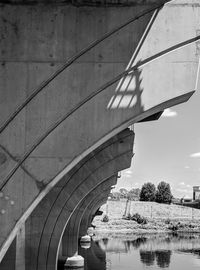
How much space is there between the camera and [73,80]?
8.67 m

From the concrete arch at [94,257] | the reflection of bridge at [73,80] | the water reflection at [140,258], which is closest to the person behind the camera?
the reflection of bridge at [73,80]

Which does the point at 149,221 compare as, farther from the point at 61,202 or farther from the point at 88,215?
the point at 61,202

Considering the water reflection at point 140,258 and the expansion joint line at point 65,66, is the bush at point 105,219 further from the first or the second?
the expansion joint line at point 65,66

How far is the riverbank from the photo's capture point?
7688 centimetres

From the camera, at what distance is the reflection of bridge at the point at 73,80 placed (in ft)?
27.8

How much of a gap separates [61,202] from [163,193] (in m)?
92.5

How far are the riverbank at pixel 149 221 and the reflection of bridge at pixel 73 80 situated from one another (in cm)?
6231

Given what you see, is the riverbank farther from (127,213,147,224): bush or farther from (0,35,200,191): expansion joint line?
(0,35,200,191): expansion joint line

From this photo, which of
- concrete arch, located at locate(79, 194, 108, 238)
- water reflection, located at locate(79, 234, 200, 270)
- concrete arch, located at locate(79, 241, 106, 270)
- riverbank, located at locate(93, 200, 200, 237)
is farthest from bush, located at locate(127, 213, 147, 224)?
concrete arch, located at locate(79, 241, 106, 270)

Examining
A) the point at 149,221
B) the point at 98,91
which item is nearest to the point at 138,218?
the point at 149,221

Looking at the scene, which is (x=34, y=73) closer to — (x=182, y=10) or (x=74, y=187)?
(x=182, y=10)

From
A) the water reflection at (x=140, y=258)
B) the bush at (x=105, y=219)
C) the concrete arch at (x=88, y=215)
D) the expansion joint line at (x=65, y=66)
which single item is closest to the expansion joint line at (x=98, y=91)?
the expansion joint line at (x=65, y=66)

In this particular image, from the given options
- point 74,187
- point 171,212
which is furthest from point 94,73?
point 171,212

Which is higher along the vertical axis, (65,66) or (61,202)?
(65,66)
